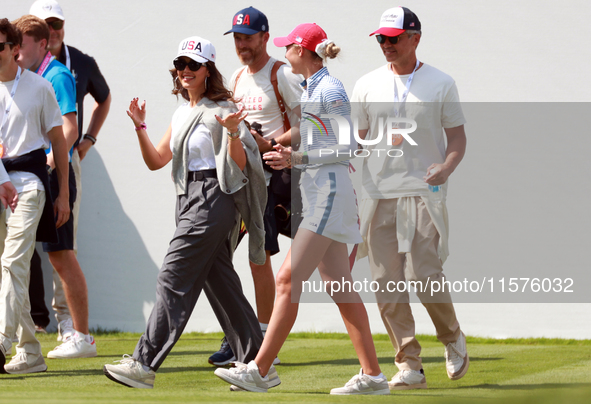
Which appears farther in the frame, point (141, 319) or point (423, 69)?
point (141, 319)

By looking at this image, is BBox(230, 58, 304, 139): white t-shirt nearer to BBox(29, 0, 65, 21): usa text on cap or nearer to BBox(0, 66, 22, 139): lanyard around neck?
BBox(0, 66, 22, 139): lanyard around neck

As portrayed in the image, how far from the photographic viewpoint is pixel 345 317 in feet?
13.6

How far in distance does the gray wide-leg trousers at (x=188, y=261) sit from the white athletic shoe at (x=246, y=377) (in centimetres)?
35

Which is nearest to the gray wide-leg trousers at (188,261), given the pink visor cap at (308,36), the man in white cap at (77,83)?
the pink visor cap at (308,36)

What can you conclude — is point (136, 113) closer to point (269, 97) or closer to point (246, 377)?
point (269, 97)

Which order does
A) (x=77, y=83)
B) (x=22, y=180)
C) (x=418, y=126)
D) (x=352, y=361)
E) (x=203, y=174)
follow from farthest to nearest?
(x=77, y=83), (x=352, y=361), (x=22, y=180), (x=418, y=126), (x=203, y=174)

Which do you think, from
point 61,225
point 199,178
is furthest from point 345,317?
point 61,225

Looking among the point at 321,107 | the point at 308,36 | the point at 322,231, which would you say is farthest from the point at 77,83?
the point at 322,231

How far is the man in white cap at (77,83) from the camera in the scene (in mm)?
6133

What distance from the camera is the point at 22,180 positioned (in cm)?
482

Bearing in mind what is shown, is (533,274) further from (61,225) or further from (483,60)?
(61,225)

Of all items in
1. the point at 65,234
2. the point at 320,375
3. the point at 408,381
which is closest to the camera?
the point at 408,381

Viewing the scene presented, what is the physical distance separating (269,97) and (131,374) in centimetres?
215

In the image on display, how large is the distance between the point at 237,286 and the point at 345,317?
0.67 meters
